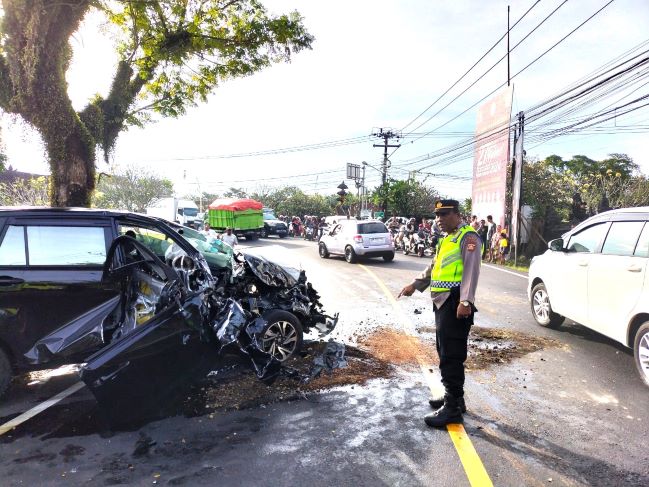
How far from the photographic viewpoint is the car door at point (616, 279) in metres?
4.53

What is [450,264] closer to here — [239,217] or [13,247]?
[13,247]

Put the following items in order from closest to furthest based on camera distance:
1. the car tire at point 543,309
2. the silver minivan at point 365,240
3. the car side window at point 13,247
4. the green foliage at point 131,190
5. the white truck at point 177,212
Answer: the car side window at point 13,247 → the car tire at point 543,309 → the silver minivan at point 365,240 → the white truck at point 177,212 → the green foliage at point 131,190

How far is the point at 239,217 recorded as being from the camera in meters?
29.5

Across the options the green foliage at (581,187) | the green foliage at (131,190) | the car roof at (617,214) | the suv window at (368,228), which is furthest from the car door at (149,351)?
the green foliage at (131,190)

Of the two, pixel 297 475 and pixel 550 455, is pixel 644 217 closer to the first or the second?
pixel 550 455

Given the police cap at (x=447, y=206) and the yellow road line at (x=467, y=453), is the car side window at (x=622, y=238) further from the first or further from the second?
the yellow road line at (x=467, y=453)

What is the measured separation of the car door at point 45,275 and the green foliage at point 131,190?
4966 centimetres

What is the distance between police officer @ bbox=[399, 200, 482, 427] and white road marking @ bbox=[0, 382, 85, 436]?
11.1ft

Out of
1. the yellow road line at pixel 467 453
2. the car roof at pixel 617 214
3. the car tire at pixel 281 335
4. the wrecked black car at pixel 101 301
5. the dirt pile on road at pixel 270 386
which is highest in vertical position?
the car roof at pixel 617 214

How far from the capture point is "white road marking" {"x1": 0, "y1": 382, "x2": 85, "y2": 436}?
364 centimetres

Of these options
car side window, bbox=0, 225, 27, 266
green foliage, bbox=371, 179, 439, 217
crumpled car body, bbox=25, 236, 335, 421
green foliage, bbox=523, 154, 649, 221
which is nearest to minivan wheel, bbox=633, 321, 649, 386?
crumpled car body, bbox=25, 236, 335, 421

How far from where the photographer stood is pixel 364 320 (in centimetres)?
715

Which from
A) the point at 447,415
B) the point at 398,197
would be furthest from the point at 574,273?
the point at 398,197

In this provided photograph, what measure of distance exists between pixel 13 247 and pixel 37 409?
150 cm
